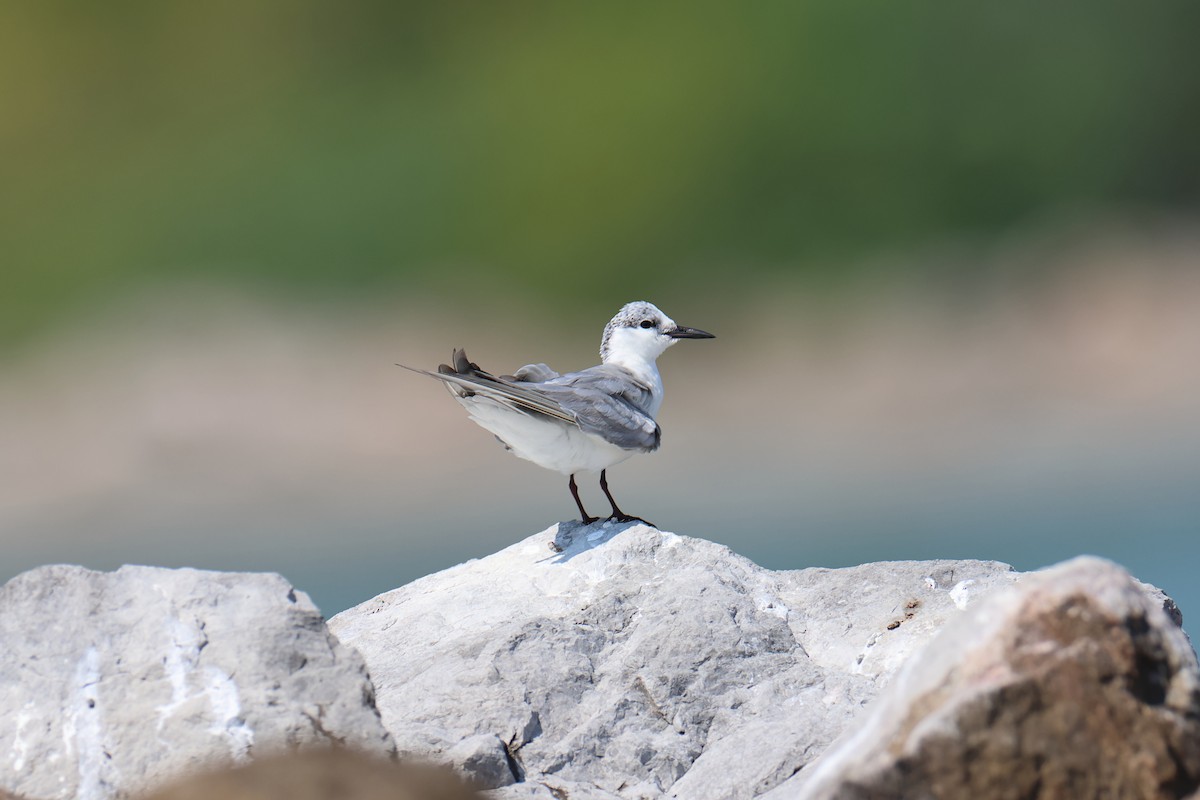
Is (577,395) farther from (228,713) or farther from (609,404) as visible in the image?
(228,713)

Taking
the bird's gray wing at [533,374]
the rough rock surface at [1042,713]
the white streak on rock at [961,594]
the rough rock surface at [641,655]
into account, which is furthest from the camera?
the bird's gray wing at [533,374]

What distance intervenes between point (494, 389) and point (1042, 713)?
350 cm

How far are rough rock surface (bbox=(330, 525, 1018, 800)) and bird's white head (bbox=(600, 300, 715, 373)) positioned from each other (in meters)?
1.16

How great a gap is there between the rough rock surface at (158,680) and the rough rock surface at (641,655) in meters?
0.64

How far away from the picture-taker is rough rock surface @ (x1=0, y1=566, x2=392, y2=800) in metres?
4.15

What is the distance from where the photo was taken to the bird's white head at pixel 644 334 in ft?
25.2

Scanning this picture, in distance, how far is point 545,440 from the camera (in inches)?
265

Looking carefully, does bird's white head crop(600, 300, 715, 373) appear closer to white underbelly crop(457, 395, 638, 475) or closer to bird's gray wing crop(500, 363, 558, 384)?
bird's gray wing crop(500, 363, 558, 384)

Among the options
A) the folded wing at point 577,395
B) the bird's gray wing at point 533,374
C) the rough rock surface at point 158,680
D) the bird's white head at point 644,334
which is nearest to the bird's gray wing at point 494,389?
the folded wing at point 577,395

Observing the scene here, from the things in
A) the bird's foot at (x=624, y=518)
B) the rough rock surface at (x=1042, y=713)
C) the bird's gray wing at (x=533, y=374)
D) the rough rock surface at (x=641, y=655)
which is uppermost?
the bird's gray wing at (x=533, y=374)

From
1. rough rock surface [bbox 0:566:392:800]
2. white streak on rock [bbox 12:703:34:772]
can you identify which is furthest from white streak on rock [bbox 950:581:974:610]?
white streak on rock [bbox 12:703:34:772]

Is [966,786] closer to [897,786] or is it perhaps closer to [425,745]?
[897,786]

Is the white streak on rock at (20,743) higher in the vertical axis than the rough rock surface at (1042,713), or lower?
higher

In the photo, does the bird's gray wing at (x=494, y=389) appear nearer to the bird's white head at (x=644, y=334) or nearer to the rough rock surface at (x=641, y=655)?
the rough rock surface at (x=641, y=655)
